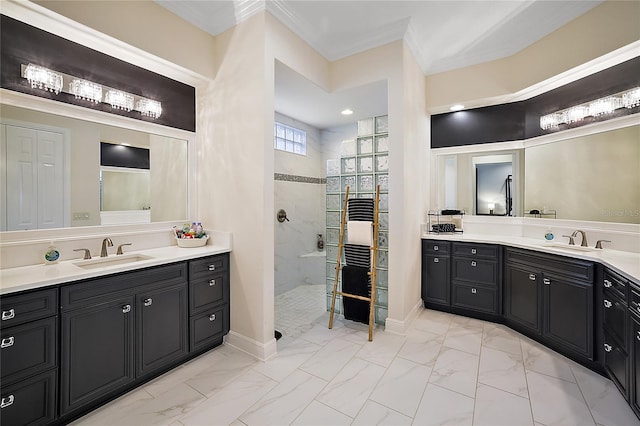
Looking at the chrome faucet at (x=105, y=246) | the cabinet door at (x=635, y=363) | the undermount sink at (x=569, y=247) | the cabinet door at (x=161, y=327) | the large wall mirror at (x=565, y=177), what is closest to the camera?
the cabinet door at (x=635, y=363)

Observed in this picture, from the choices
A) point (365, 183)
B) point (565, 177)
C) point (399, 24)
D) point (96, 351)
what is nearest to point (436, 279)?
point (365, 183)

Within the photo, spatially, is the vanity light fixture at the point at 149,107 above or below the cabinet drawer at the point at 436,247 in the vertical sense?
above

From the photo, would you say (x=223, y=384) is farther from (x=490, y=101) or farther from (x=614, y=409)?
(x=490, y=101)

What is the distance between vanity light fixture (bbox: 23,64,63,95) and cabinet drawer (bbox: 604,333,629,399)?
421cm

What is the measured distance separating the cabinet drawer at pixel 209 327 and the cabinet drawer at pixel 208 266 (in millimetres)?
341

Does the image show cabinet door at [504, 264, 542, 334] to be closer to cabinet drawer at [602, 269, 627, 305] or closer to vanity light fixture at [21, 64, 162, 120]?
cabinet drawer at [602, 269, 627, 305]

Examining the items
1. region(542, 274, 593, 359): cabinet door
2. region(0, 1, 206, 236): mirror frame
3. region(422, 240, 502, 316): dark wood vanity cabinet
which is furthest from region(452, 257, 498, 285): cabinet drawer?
region(0, 1, 206, 236): mirror frame

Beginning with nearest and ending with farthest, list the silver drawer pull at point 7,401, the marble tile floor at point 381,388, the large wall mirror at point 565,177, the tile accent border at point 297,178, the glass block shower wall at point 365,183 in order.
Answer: the silver drawer pull at point 7,401 < the marble tile floor at point 381,388 < the large wall mirror at point 565,177 < the glass block shower wall at point 365,183 < the tile accent border at point 297,178

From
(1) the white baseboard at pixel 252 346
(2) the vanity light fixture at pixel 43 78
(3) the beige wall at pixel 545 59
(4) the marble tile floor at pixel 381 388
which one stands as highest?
(3) the beige wall at pixel 545 59

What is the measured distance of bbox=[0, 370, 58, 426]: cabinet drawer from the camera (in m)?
1.46

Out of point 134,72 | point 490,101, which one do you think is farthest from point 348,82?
point 134,72

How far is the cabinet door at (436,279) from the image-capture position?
3.34 meters

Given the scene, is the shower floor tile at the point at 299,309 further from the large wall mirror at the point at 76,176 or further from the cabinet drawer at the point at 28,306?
the cabinet drawer at the point at 28,306

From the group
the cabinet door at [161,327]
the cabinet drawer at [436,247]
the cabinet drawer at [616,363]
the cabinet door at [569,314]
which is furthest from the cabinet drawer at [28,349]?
the cabinet door at [569,314]
